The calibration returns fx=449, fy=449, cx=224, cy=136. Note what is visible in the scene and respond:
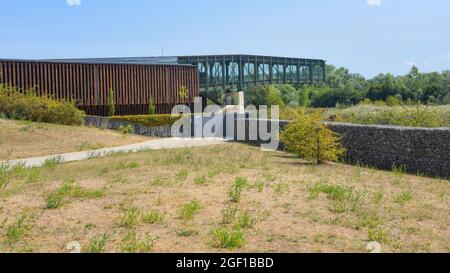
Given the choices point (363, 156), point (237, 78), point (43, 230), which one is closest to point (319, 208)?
point (43, 230)

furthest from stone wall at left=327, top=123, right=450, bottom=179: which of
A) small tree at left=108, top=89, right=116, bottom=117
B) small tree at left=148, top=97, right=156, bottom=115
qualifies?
small tree at left=108, top=89, right=116, bottom=117

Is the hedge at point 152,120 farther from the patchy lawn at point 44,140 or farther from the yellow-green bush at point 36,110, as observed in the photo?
the patchy lawn at point 44,140

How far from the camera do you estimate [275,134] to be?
20.5 meters

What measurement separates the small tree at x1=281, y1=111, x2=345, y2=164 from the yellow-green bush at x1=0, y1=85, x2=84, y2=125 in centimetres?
1413

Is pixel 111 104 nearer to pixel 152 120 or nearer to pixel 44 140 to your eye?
pixel 152 120

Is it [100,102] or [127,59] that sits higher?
[127,59]

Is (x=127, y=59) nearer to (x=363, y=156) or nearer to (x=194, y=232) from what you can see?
(x=363, y=156)

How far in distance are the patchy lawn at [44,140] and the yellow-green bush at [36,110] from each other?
2.87 m

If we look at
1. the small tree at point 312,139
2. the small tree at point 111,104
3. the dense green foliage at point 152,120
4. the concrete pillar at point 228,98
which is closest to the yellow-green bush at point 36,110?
the dense green foliage at point 152,120

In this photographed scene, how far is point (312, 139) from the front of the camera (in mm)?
15531

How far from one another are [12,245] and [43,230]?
2.40ft

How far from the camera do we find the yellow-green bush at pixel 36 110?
24.4 m

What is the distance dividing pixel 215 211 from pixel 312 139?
856 cm

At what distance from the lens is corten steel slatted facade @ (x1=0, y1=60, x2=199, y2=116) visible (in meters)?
30.0
